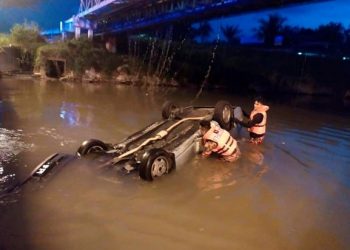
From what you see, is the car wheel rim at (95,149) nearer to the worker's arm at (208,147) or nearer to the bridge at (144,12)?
the worker's arm at (208,147)

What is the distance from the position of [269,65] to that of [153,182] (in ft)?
91.8

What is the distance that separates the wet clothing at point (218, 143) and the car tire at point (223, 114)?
0.57 m

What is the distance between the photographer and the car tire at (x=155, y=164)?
5.66 metres

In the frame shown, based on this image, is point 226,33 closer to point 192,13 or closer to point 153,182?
point 192,13

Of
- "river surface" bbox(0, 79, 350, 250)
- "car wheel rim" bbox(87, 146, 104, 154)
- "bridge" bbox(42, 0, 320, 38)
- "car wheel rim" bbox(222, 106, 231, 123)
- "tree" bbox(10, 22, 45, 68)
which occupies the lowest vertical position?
"river surface" bbox(0, 79, 350, 250)

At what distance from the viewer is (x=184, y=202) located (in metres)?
5.16

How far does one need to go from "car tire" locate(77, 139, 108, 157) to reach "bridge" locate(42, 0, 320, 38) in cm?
1838

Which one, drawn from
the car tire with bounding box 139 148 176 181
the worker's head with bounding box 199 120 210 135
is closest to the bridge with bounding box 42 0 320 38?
the worker's head with bounding box 199 120 210 135

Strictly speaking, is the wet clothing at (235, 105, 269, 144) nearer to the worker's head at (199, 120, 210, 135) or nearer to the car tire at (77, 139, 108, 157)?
the worker's head at (199, 120, 210, 135)

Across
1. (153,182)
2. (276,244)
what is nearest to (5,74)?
(153,182)

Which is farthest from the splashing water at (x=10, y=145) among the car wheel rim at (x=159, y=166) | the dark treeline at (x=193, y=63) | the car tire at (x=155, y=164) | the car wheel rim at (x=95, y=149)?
the dark treeline at (x=193, y=63)

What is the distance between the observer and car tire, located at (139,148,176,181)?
5656 millimetres

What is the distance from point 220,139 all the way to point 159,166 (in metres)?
1.50

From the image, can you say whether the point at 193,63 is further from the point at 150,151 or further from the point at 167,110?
the point at 150,151
